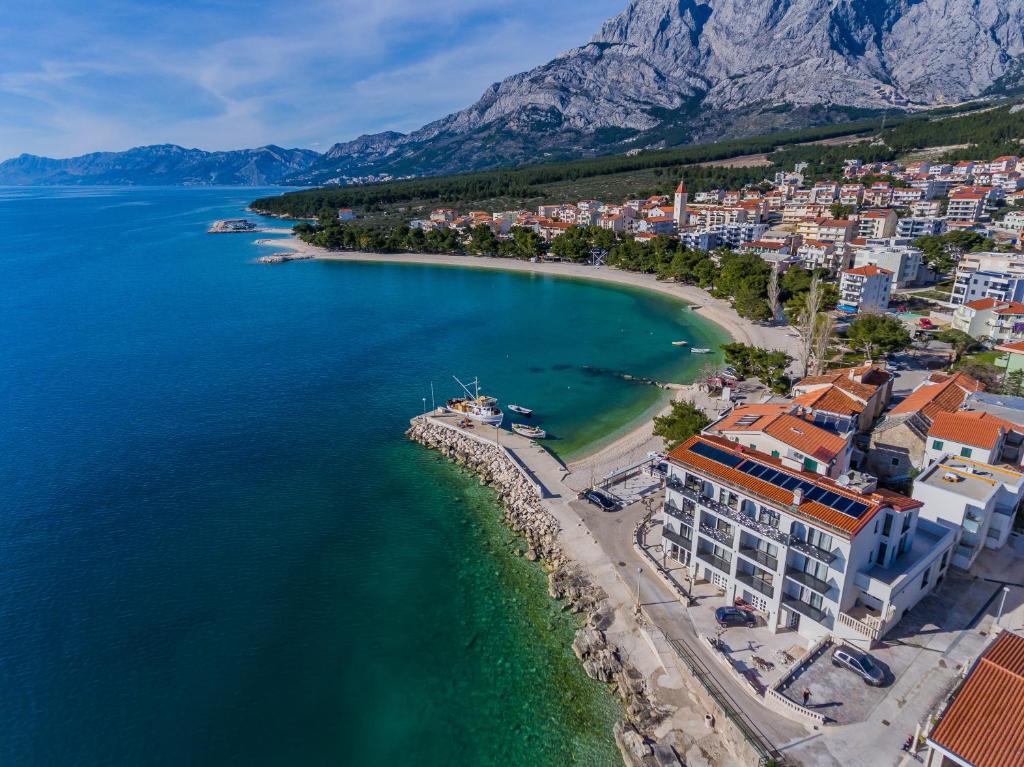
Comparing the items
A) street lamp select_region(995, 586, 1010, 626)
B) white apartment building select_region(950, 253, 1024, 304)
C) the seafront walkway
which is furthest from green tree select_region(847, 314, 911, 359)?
the seafront walkway

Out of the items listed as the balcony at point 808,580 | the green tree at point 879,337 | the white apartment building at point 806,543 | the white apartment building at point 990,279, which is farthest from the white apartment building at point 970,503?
the white apartment building at point 990,279

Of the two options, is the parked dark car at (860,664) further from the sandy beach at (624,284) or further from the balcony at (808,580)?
the sandy beach at (624,284)

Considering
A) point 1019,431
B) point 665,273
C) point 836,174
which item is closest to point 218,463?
point 1019,431

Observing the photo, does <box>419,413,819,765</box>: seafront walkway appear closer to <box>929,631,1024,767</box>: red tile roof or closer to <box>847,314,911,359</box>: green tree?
<box>929,631,1024,767</box>: red tile roof

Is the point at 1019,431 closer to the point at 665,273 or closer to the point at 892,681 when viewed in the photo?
the point at 892,681

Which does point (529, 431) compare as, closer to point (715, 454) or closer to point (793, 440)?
point (715, 454)

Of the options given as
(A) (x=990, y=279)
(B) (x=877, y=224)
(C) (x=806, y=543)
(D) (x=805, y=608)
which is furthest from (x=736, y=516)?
(B) (x=877, y=224)

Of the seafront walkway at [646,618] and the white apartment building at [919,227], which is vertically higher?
the white apartment building at [919,227]
